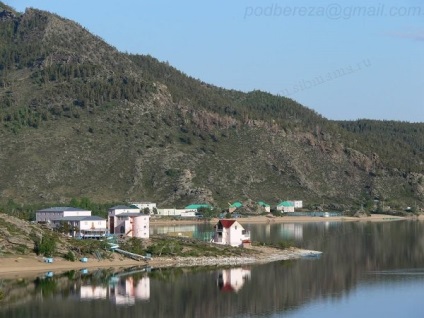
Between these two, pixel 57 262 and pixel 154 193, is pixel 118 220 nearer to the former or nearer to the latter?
pixel 57 262

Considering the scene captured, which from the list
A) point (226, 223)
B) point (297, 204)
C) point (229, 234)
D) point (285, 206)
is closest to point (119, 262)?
point (226, 223)

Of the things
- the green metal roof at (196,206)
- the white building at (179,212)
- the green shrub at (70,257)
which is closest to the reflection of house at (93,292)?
the green shrub at (70,257)

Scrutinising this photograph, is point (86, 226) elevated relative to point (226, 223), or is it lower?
lower

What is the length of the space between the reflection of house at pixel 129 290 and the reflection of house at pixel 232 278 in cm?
611

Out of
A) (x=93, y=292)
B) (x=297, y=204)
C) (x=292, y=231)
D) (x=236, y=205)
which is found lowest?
(x=93, y=292)

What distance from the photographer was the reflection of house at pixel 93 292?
244 ft

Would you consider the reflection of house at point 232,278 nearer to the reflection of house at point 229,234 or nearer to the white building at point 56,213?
the reflection of house at point 229,234

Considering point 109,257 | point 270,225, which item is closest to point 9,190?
point 270,225

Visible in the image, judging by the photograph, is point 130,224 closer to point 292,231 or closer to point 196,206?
point 292,231

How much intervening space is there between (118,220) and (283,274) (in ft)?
87.3

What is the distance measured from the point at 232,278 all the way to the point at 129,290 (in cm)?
1153

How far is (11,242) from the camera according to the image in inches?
3543

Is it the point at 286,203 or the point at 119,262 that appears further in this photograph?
the point at 286,203

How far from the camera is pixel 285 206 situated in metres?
192
